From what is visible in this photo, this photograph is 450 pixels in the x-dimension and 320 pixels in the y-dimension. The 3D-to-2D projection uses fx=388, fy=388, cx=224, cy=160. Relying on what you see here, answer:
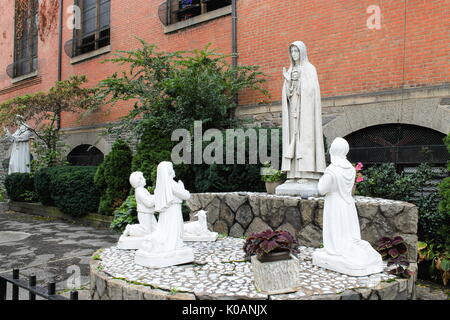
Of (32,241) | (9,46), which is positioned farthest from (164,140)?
(9,46)

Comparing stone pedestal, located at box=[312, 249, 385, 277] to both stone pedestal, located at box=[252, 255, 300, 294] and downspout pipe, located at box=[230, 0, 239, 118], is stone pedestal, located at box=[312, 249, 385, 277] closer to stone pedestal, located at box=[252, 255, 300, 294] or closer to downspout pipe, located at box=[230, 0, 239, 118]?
stone pedestal, located at box=[252, 255, 300, 294]

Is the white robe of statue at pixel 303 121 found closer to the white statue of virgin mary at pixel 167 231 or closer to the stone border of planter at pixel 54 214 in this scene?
the white statue of virgin mary at pixel 167 231

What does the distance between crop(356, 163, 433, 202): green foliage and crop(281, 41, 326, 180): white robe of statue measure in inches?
40.6

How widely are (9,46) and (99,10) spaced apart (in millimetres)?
7204

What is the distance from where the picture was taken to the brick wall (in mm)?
6820

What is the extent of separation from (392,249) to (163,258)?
251cm

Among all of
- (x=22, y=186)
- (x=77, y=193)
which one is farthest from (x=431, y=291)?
(x=22, y=186)

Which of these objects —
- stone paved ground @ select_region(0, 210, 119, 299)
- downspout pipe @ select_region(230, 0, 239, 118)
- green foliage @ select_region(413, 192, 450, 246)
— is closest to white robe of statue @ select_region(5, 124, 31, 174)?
stone paved ground @ select_region(0, 210, 119, 299)

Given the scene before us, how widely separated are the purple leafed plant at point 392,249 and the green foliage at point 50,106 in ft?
33.0

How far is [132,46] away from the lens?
1202 centimetres

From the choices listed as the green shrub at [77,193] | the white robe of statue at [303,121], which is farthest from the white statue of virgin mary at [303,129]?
the green shrub at [77,193]

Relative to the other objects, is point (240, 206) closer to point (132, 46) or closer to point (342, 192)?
point (342, 192)

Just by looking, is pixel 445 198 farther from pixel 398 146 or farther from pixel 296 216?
pixel 398 146

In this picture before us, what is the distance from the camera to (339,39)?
7.89 metres
